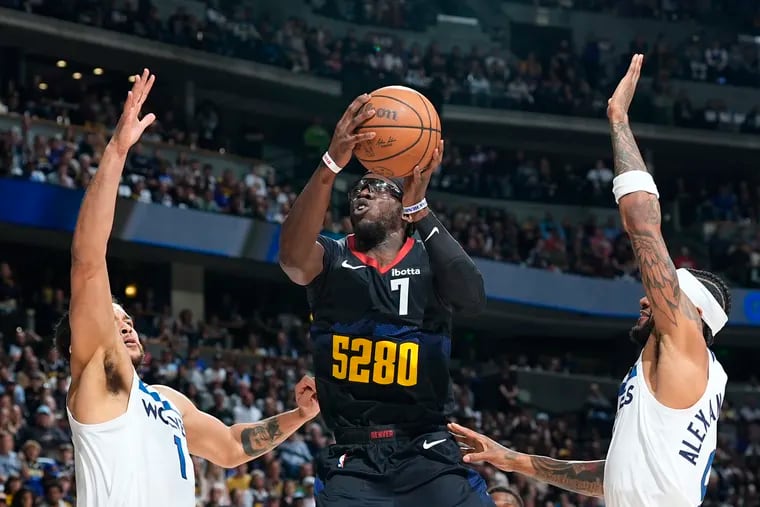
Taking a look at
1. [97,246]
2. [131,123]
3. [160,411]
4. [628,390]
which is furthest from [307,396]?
[131,123]

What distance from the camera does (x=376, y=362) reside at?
616cm

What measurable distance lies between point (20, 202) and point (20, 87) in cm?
423

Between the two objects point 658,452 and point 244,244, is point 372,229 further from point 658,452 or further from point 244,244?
point 244,244

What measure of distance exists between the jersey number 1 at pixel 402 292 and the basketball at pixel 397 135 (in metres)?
0.54

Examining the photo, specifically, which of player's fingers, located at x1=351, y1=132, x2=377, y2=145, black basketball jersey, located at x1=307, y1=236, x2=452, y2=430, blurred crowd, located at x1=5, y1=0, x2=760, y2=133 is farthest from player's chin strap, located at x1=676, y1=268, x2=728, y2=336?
blurred crowd, located at x1=5, y1=0, x2=760, y2=133

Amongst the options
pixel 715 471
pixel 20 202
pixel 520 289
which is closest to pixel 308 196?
pixel 20 202

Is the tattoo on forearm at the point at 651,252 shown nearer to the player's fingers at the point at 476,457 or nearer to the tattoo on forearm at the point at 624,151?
the tattoo on forearm at the point at 624,151

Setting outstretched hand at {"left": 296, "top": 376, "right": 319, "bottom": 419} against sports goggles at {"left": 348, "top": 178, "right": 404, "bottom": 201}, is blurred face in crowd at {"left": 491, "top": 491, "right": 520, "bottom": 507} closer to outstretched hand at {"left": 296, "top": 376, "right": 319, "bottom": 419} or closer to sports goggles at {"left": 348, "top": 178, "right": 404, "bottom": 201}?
outstretched hand at {"left": 296, "top": 376, "right": 319, "bottom": 419}

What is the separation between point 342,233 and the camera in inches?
955

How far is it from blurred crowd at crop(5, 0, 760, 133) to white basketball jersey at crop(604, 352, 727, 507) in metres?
22.2

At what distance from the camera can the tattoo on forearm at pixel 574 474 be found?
6492 millimetres

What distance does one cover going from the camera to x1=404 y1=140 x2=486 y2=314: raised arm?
6188mm

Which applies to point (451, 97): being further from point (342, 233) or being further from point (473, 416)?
point (473, 416)

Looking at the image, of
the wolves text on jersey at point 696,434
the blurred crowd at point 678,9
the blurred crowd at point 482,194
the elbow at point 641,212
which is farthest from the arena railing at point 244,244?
the wolves text on jersey at point 696,434
